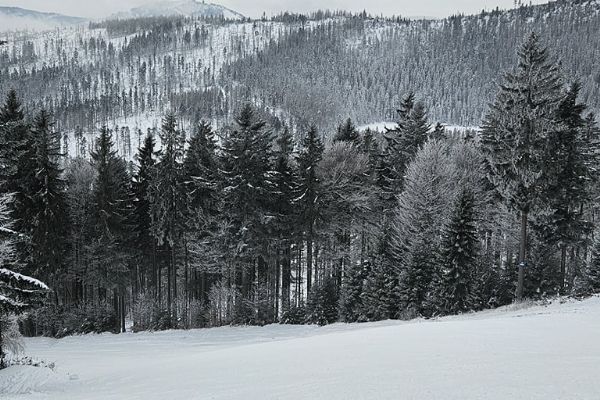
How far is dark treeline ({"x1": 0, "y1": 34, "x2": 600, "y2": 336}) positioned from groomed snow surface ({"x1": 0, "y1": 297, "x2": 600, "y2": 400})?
9.65 meters

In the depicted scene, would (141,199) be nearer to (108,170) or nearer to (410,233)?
(108,170)

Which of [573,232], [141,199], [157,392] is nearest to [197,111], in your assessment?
[141,199]

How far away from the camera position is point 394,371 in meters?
6.86

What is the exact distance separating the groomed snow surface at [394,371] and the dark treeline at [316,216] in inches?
380

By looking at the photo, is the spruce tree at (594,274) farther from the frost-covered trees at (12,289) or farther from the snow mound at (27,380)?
the frost-covered trees at (12,289)

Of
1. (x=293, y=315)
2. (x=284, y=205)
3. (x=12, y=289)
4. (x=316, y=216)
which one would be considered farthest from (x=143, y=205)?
(x=12, y=289)

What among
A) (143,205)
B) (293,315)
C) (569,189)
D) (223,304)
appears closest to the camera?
(569,189)

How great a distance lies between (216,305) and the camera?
1277 inches

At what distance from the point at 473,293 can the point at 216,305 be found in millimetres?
18251

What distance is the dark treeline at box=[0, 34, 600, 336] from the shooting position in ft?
74.2

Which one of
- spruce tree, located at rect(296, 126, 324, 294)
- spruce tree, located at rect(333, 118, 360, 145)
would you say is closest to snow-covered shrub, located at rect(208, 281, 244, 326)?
spruce tree, located at rect(296, 126, 324, 294)

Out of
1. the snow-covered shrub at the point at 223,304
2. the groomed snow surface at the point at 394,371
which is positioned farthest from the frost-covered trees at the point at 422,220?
the snow-covered shrub at the point at 223,304

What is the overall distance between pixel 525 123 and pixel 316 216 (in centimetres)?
1595

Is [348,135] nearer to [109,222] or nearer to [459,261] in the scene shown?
[459,261]
